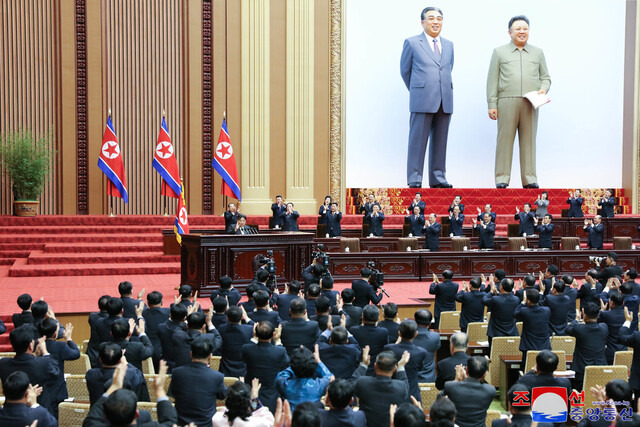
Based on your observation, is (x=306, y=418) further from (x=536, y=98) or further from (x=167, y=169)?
(x=536, y=98)

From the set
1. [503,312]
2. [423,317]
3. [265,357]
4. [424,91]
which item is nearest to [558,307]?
[503,312]

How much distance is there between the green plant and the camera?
14.5 metres

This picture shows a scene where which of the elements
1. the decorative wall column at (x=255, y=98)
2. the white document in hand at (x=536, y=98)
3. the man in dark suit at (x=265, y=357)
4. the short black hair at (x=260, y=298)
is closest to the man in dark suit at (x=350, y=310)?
the short black hair at (x=260, y=298)

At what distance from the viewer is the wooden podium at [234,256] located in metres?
9.97

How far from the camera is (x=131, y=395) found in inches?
124

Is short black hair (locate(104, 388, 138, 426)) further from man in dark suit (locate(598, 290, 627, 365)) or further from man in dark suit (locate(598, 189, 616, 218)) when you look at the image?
man in dark suit (locate(598, 189, 616, 218))

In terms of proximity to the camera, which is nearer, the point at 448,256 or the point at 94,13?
the point at 448,256

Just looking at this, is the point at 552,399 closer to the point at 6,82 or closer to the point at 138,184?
the point at 138,184

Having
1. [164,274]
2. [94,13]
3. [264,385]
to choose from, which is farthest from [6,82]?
[264,385]

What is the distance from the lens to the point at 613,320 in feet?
21.4

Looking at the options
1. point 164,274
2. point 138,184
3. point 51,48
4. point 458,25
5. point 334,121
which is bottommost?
point 164,274

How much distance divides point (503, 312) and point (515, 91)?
39.7 feet

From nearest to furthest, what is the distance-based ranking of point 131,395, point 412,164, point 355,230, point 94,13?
1. point 131,395
2. point 355,230
3. point 94,13
4. point 412,164

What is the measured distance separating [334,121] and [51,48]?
675 cm
